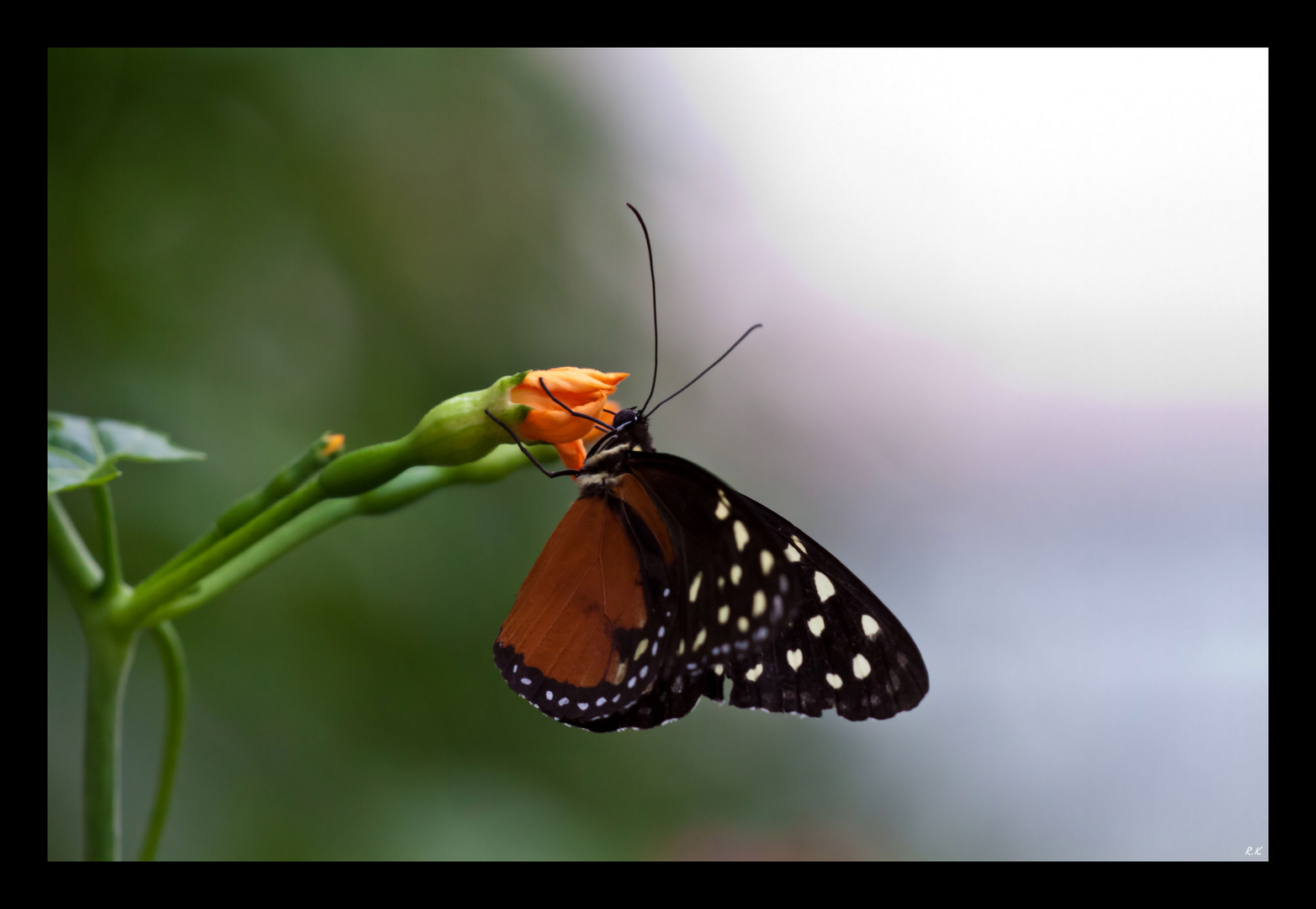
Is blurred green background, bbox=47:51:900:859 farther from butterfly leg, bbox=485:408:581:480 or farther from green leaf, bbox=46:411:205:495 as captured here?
butterfly leg, bbox=485:408:581:480

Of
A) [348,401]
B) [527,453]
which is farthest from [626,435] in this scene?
[348,401]

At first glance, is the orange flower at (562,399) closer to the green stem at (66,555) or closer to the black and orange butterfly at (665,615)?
the black and orange butterfly at (665,615)

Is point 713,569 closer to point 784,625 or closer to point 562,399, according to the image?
point 784,625

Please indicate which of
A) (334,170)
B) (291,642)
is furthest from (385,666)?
(334,170)

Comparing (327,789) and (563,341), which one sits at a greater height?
(563,341)

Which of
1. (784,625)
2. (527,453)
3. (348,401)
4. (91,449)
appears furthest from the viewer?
(348,401)

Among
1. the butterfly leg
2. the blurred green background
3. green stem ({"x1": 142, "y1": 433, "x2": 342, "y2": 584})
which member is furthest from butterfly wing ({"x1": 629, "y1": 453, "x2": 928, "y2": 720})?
the blurred green background

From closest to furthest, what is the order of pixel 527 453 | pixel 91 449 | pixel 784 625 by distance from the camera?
pixel 784 625 → pixel 527 453 → pixel 91 449

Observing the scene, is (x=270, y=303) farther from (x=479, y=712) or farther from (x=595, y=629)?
(x=595, y=629)
